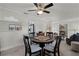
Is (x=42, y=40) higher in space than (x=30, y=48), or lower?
higher

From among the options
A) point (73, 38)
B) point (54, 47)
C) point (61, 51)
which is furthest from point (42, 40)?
point (73, 38)

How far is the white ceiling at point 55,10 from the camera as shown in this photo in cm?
195

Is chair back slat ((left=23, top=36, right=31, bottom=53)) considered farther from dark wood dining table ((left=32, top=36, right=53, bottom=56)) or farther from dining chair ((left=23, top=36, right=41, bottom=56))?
dark wood dining table ((left=32, top=36, right=53, bottom=56))

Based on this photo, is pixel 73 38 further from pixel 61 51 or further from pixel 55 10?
pixel 55 10

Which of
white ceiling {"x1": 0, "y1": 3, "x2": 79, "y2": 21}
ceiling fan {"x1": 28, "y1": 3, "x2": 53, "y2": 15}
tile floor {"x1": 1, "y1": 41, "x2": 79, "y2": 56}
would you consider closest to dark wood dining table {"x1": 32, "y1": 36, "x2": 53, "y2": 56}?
tile floor {"x1": 1, "y1": 41, "x2": 79, "y2": 56}

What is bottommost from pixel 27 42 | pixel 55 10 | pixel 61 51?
pixel 61 51

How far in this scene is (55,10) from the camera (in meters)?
1.98

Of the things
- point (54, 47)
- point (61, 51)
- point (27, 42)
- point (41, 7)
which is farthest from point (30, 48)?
point (41, 7)

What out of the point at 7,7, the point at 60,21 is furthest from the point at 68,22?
the point at 7,7

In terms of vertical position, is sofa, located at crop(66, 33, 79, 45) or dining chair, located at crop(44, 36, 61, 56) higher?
sofa, located at crop(66, 33, 79, 45)

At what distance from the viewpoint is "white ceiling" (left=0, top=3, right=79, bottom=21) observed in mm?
1951

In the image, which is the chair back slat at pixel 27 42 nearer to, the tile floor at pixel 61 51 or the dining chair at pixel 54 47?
the tile floor at pixel 61 51

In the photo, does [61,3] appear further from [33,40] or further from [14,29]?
[14,29]

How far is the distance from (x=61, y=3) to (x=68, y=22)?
39 cm
